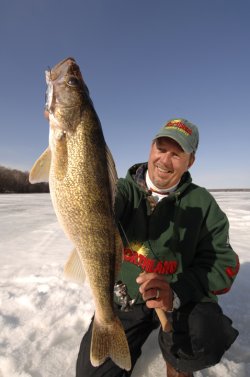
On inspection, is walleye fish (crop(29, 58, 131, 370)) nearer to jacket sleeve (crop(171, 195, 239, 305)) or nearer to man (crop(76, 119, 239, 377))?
man (crop(76, 119, 239, 377))

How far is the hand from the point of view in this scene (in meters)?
1.88

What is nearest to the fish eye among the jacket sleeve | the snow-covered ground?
the jacket sleeve

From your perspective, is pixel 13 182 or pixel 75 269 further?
pixel 13 182

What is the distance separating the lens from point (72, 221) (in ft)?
5.39

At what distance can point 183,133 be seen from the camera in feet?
9.02

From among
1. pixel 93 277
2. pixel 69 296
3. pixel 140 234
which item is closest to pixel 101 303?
pixel 93 277

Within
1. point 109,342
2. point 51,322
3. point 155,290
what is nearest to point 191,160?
point 155,290

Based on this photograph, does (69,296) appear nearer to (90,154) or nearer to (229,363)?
(229,363)

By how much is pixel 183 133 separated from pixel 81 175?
4.85ft

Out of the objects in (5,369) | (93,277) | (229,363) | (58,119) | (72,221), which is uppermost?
(58,119)

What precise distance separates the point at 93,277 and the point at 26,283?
7.49ft

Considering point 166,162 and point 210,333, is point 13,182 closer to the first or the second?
point 166,162

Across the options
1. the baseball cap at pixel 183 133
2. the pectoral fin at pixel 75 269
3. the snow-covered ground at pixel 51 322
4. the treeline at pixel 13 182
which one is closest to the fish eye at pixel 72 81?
the pectoral fin at pixel 75 269

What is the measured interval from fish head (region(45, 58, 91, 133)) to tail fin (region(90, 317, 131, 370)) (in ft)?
4.29
